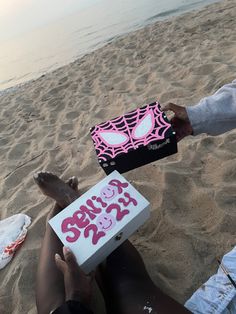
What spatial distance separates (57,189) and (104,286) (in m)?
0.68

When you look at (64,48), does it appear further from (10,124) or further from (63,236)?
(63,236)

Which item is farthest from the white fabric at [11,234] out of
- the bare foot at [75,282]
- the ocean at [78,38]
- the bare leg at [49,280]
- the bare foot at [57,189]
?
the ocean at [78,38]

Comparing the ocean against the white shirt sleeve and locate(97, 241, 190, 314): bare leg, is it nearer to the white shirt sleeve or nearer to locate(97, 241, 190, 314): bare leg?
the white shirt sleeve

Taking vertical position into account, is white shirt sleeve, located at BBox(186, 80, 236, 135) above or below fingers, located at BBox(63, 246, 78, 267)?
above

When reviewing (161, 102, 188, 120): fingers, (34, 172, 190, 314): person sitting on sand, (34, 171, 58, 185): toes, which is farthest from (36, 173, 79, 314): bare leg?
(161, 102, 188, 120): fingers

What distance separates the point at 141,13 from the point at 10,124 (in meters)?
6.77

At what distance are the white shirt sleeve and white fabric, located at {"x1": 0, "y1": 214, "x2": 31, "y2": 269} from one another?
→ 1.19m

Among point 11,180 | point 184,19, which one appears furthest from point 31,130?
point 184,19

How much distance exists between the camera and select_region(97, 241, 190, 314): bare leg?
145 cm

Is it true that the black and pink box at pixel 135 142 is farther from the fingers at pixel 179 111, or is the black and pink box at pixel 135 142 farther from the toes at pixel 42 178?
the toes at pixel 42 178

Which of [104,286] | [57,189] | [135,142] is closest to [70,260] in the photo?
[104,286]

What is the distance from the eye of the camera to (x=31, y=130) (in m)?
4.21

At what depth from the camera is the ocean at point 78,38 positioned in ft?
28.5

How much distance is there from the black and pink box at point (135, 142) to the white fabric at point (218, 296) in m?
0.51
